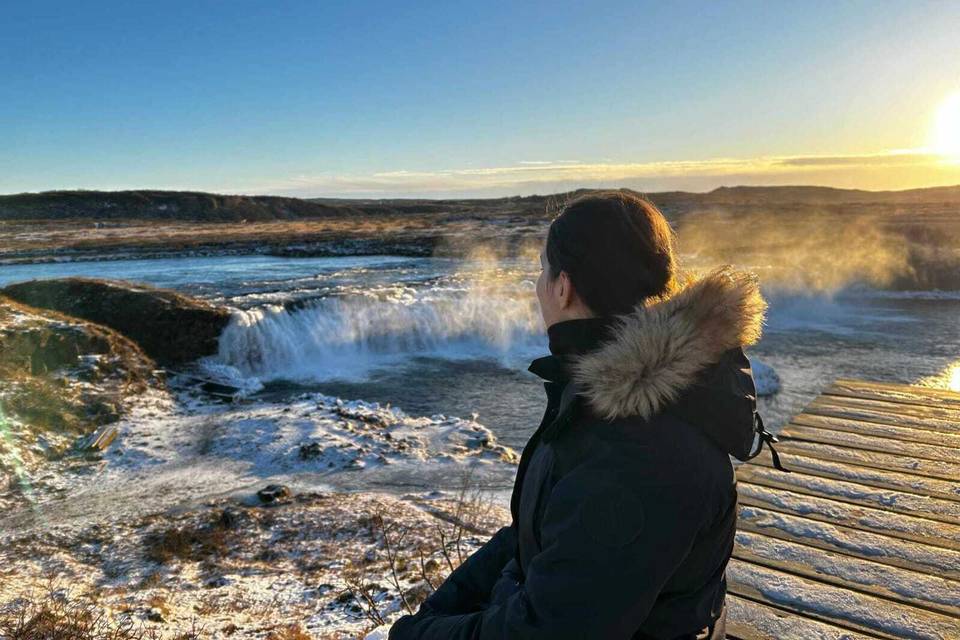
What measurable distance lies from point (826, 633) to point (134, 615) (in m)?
4.96

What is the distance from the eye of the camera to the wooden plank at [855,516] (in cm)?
410

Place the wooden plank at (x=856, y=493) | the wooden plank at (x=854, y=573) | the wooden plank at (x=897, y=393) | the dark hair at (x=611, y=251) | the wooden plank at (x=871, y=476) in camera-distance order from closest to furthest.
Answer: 1. the dark hair at (x=611, y=251)
2. the wooden plank at (x=854, y=573)
3. the wooden plank at (x=856, y=493)
4. the wooden plank at (x=871, y=476)
5. the wooden plank at (x=897, y=393)

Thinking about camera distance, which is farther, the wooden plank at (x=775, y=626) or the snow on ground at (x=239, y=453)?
the snow on ground at (x=239, y=453)

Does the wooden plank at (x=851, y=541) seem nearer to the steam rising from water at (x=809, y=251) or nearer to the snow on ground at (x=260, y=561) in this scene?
the snow on ground at (x=260, y=561)

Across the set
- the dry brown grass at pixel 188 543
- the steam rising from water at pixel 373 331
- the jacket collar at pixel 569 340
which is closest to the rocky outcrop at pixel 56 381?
the steam rising from water at pixel 373 331

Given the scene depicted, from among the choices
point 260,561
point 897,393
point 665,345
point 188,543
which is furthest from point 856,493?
point 188,543

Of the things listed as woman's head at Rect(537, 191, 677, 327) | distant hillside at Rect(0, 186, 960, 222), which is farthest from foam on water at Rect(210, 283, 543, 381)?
distant hillside at Rect(0, 186, 960, 222)

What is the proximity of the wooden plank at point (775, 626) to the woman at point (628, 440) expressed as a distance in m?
1.60

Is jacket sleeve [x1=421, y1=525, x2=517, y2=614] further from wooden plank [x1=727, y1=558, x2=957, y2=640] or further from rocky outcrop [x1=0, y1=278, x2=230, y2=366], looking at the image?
rocky outcrop [x1=0, y1=278, x2=230, y2=366]

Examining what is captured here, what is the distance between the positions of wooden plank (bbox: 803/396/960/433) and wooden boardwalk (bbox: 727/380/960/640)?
0.11 ft

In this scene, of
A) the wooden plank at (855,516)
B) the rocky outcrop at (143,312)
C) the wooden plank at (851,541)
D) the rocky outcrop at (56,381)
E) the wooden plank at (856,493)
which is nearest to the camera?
the wooden plank at (851,541)

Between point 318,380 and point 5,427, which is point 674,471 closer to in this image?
point 5,427

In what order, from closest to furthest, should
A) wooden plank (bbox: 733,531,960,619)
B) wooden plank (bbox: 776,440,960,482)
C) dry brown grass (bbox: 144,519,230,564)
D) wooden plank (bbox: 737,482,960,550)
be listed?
wooden plank (bbox: 733,531,960,619) → wooden plank (bbox: 737,482,960,550) → wooden plank (bbox: 776,440,960,482) → dry brown grass (bbox: 144,519,230,564)

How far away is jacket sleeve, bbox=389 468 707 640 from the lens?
1.46m
